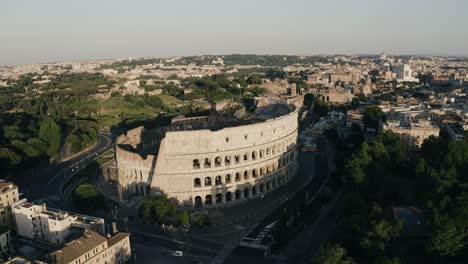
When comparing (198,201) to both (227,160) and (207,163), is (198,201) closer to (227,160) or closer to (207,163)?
(207,163)

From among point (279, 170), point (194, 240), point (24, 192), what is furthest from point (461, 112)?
point (24, 192)

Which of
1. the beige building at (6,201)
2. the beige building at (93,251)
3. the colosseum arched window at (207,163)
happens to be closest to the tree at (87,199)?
the beige building at (6,201)

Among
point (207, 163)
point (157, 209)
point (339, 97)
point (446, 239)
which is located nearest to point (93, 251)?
point (157, 209)

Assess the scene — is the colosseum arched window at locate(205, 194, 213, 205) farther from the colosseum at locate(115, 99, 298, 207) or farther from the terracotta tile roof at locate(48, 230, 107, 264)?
the terracotta tile roof at locate(48, 230, 107, 264)

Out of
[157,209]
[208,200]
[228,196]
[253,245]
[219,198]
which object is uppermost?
[157,209]

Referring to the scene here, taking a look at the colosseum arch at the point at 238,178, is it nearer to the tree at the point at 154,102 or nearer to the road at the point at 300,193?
the road at the point at 300,193
